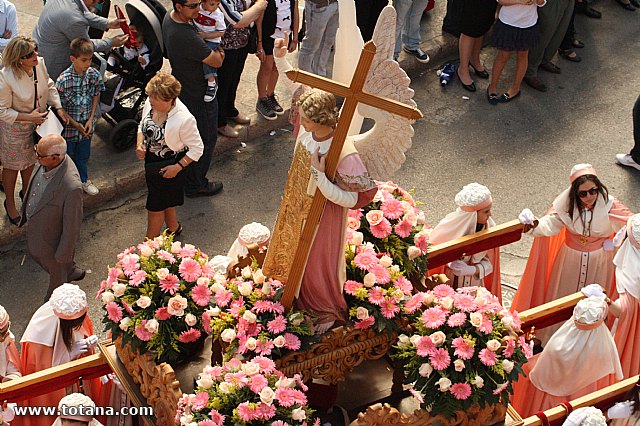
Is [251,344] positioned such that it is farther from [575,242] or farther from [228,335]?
[575,242]

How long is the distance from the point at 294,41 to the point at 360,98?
17.7 ft

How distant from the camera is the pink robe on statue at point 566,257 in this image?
24.4 feet

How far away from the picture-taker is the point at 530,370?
22.8 ft

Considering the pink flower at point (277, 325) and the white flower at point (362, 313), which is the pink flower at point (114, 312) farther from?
the white flower at point (362, 313)

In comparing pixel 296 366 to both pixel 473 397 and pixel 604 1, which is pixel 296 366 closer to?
pixel 473 397

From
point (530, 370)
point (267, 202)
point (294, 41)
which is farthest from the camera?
point (294, 41)

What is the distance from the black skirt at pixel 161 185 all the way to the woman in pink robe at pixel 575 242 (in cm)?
288

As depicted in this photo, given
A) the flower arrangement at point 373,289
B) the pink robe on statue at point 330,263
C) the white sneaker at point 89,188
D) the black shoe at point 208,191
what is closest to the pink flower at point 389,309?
the flower arrangement at point 373,289

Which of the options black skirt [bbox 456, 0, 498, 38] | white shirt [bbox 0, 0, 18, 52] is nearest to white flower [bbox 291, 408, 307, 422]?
white shirt [bbox 0, 0, 18, 52]

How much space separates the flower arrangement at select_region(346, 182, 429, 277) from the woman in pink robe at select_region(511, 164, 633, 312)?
1251 millimetres

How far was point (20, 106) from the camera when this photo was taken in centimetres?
843

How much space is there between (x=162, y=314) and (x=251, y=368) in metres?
0.81

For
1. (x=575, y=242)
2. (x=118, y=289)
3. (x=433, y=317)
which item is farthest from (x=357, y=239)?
(x=575, y=242)

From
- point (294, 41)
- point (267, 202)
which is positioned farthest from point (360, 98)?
point (294, 41)
